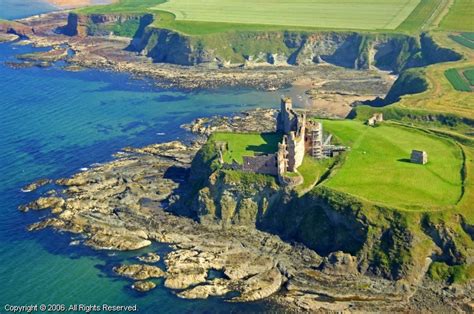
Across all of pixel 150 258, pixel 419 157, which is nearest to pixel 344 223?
pixel 419 157

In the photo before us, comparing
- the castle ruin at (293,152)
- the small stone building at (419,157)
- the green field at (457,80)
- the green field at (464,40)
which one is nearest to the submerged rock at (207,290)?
the castle ruin at (293,152)

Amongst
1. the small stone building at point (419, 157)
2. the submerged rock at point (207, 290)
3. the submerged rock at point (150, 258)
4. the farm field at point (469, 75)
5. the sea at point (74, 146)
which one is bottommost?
the sea at point (74, 146)

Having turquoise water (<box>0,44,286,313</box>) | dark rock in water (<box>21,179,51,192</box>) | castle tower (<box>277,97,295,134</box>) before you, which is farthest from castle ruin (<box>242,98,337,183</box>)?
dark rock in water (<box>21,179,51,192</box>)

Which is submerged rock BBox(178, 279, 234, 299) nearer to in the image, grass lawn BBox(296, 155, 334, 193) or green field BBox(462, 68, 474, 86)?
grass lawn BBox(296, 155, 334, 193)

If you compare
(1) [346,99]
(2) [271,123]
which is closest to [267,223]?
(2) [271,123]

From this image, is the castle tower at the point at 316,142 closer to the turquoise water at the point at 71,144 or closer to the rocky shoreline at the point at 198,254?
the rocky shoreline at the point at 198,254
